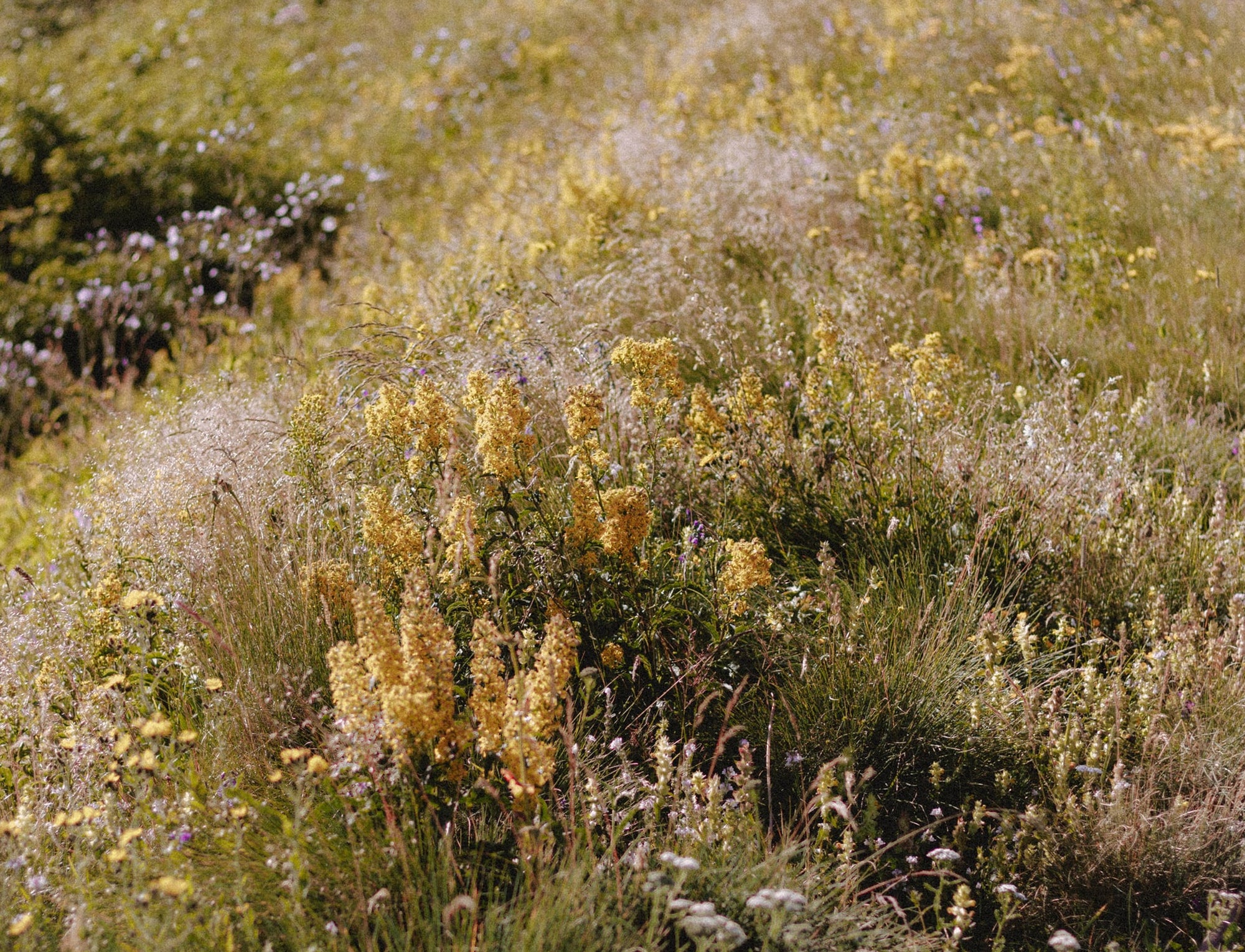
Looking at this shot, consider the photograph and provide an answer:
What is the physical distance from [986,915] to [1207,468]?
1946 millimetres

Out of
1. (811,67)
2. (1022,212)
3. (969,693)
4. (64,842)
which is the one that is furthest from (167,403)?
(811,67)

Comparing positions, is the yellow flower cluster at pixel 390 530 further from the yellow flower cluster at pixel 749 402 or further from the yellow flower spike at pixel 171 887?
the yellow flower cluster at pixel 749 402

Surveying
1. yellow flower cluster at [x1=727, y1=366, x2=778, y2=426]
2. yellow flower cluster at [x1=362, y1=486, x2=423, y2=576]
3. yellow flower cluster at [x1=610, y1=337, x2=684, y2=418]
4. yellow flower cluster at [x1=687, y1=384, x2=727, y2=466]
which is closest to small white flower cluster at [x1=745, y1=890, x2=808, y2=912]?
yellow flower cluster at [x1=362, y1=486, x2=423, y2=576]

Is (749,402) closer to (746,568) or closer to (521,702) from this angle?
(746,568)

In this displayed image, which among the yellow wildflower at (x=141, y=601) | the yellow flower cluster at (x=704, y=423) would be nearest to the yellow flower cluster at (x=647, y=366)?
the yellow flower cluster at (x=704, y=423)

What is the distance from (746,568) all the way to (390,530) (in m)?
0.88

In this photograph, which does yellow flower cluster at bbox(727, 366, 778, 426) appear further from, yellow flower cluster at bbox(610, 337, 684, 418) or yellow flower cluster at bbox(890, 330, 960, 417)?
yellow flower cluster at bbox(890, 330, 960, 417)

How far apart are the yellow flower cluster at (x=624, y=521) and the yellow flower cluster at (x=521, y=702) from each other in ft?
1.17

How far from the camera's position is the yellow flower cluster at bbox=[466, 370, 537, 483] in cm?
231

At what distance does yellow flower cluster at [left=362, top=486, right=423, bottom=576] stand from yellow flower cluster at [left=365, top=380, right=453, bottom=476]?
0.43ft

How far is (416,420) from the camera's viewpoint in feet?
7.93

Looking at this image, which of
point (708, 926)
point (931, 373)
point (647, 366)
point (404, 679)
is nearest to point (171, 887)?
point (404, 679)

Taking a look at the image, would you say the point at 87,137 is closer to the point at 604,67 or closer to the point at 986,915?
the point at 604,67

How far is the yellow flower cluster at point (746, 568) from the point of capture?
92.6 inches
